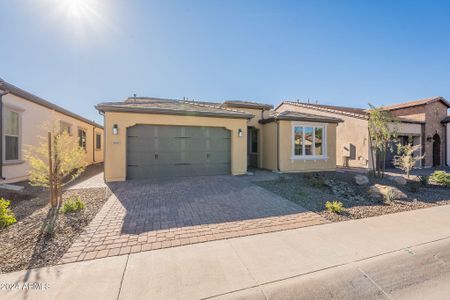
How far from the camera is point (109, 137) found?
330 inches

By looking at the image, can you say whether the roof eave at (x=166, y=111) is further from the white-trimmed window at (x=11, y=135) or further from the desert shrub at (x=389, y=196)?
the desert shrub at (x=389, y=196)

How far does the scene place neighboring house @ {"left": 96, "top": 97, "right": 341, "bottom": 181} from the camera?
337 inches

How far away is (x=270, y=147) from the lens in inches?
471

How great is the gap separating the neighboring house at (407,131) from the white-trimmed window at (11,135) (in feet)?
59.3

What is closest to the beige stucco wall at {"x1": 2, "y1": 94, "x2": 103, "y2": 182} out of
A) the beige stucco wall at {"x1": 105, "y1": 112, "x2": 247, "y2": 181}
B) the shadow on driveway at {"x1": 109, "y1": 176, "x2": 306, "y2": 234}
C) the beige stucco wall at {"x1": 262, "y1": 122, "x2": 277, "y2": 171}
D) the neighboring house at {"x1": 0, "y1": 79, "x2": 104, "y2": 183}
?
the neighboring house at {"x1": 0, "y1": 79, "x2": 104, "y2": 183}

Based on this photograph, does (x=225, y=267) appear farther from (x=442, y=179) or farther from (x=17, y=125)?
(x=442, y=179)

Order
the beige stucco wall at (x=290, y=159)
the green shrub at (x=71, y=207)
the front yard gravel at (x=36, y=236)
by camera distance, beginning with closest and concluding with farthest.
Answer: the front yard gravel at (x=36, y=236) < the green shrub at (x=71, y=207) < the beige stucco wall at (x=290, y=159)

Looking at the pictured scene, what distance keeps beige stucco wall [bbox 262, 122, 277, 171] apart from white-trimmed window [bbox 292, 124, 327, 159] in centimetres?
106

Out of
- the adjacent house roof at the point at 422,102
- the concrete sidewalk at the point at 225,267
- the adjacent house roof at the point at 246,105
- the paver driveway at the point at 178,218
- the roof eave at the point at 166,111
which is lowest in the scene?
the concrete sidewalk at the point at 225,267

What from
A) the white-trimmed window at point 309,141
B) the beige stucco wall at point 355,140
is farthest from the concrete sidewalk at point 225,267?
the beige stucco wall at point 355,140

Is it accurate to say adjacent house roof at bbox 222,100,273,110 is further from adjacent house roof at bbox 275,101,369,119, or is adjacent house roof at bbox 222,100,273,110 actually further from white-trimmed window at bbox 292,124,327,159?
adjacent house roof at bbox 275,101,369,119

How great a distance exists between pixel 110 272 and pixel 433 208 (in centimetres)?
834

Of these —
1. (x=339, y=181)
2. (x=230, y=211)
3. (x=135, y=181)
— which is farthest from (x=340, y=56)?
(x=135, y=181)

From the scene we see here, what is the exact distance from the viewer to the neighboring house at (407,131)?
44.4ft
